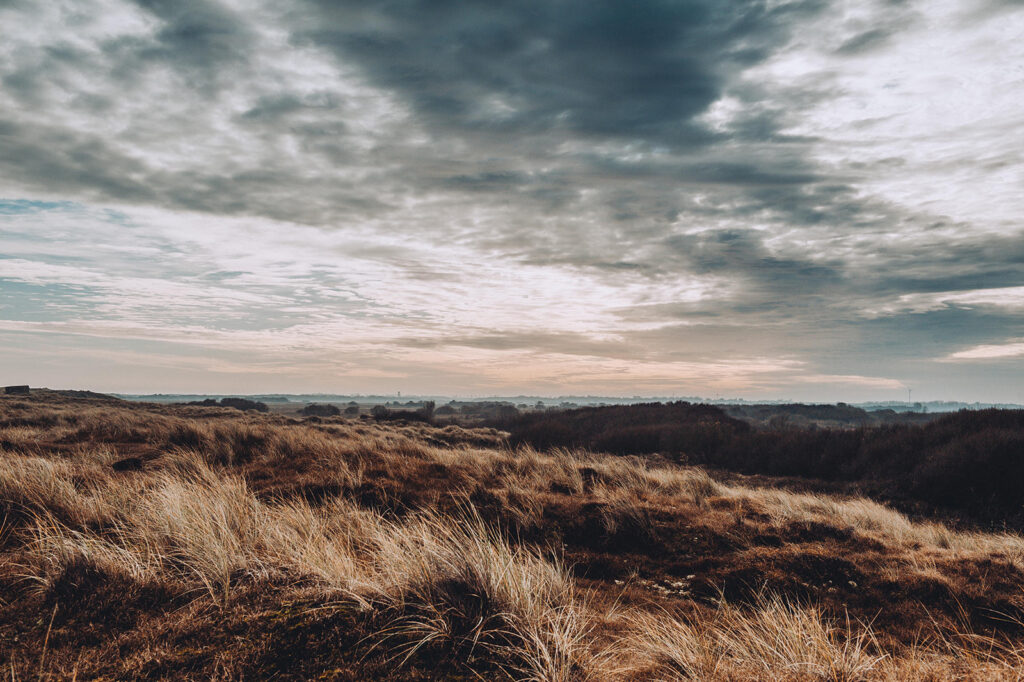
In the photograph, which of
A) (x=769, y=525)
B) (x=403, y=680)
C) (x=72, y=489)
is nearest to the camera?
(x=403, y=680)

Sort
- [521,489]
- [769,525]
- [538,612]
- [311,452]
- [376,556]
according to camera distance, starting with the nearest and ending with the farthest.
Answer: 1. [538,612]
2. [376,556]
3. [769,525]
4. [521,489]
5. [311,452]

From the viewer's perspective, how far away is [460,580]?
3.54 m

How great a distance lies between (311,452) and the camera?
38.3ft

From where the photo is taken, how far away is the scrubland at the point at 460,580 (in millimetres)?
2871

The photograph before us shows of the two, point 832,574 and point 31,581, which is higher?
point 31,581

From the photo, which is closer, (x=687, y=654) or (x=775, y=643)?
(x=687, y=654)

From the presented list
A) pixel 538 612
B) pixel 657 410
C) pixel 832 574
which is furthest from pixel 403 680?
pixel 657 410

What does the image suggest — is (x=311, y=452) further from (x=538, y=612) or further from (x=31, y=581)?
(x=538, y=612)

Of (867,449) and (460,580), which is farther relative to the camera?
(867,449)

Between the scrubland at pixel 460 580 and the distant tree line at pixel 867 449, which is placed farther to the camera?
the distant tree line at pixel 867 449

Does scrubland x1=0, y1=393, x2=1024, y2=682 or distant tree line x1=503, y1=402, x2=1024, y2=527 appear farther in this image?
distant tree line x1=503, y1=402, x2=1024, y2=527

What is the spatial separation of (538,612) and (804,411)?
86.0 m

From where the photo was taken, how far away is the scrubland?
2.87m

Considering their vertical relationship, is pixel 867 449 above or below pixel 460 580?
below
